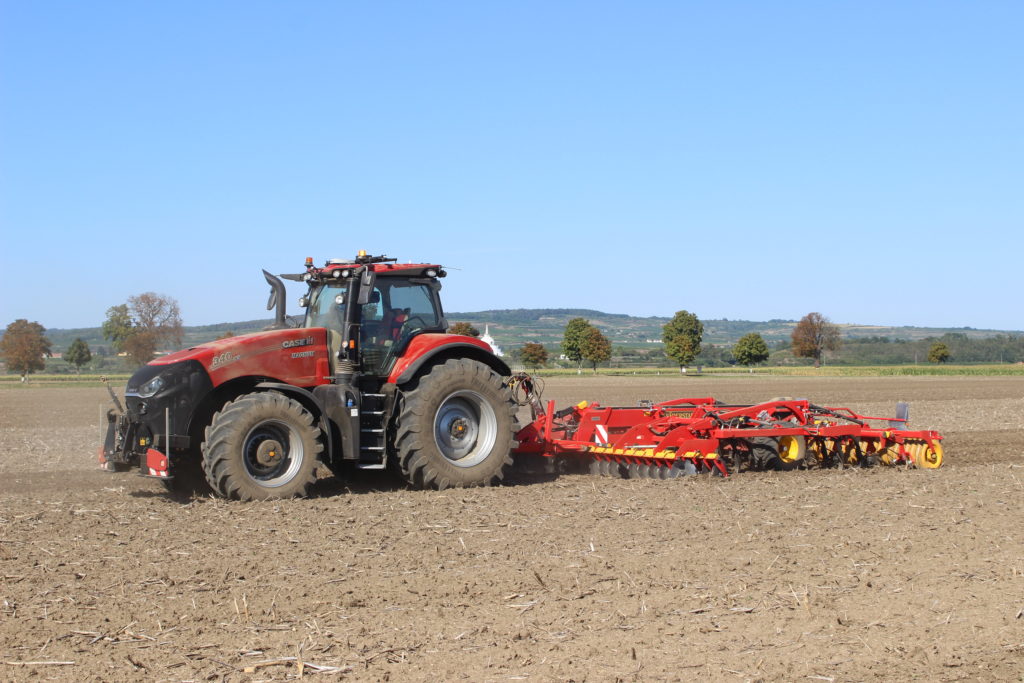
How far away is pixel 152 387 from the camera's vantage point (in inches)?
359

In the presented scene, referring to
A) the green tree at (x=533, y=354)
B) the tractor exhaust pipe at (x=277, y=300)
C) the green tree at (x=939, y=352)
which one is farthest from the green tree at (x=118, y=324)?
the green tree at (x=939, y=352)

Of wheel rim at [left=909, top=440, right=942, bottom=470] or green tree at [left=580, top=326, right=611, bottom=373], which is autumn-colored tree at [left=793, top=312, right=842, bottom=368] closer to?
green tree at [left=580, top=326, right=611, bottom=373]

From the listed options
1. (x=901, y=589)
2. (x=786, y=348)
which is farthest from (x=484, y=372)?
(x=786, y=348)

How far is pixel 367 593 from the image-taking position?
20.0ft

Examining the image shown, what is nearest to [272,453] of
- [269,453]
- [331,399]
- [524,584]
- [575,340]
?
[269,453]

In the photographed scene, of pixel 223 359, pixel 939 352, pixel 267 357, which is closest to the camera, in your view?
pixel 223 359

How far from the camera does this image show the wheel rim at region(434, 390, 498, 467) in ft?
33.7

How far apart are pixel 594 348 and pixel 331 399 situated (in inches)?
3205

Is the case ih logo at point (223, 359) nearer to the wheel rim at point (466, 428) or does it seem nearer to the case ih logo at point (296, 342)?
the case ih logo at point (296, 342)

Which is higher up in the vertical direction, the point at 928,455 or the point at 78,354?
the point at 78,354

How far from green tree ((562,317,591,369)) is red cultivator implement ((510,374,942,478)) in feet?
259

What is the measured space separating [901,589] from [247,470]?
566cm

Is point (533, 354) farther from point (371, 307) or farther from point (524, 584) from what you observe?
point (524, 584)

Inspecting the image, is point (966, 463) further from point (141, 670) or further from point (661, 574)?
point (141, 670)
